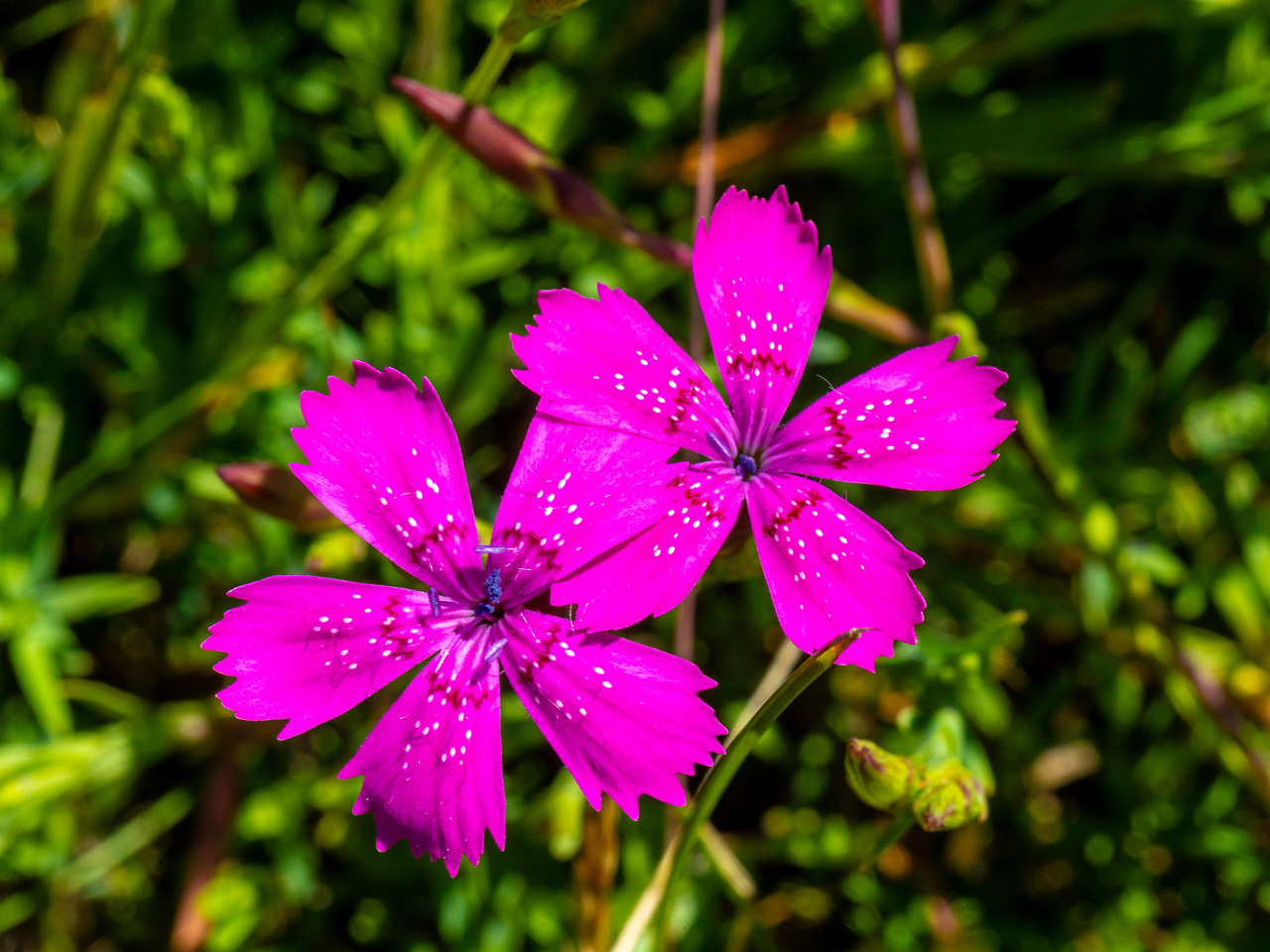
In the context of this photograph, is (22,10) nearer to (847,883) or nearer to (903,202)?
(903,202)

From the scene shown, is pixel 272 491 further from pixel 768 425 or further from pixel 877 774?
pixel 877 774

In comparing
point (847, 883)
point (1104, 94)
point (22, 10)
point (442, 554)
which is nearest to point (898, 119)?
point (1104, 94)

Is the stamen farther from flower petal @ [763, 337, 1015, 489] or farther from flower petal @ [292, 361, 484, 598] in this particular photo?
flower petal @ [292, 361, 484, 598]

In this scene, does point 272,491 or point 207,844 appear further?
point 207,844

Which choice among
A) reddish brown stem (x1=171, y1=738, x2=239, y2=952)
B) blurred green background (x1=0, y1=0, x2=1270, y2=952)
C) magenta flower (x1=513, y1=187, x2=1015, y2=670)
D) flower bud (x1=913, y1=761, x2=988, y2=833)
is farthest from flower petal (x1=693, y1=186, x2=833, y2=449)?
reddish brown stem (x1=171, y1=738, x2=239, y2=952)

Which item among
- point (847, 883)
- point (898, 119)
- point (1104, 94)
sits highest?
point (898, 119)

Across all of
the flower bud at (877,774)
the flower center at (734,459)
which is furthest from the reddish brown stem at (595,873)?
the flower center at (734,459)

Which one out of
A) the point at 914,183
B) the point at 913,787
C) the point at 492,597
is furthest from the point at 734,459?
the point at 914,183
